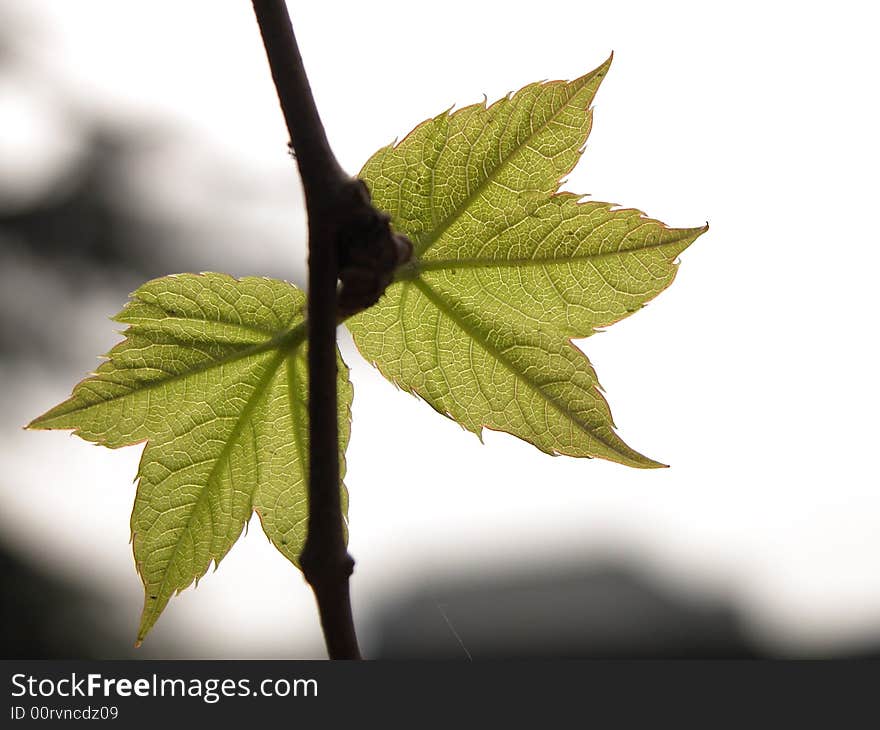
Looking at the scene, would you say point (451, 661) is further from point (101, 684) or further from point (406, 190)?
point (406, 190)

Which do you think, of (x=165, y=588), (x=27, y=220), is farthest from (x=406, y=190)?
(x=27, y=220)

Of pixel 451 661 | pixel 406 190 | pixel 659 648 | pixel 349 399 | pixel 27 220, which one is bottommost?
pixel 451 661

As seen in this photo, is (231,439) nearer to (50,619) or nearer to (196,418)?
(196,418)

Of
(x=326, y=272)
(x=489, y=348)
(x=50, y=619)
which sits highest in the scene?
(x=50, y=619)

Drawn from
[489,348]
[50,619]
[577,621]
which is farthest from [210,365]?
[577,621]

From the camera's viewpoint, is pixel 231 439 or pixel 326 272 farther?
pixel 231 439

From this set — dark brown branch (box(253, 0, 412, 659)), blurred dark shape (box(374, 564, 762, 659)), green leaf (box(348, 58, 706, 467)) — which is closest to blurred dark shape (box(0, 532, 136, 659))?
blurred dark shape (box(374, 564, 762, 659))

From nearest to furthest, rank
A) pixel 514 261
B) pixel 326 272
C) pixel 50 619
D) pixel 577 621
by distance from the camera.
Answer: pixel 326 272, pixel 514 261, pixel 50 619, pixel 577 621
